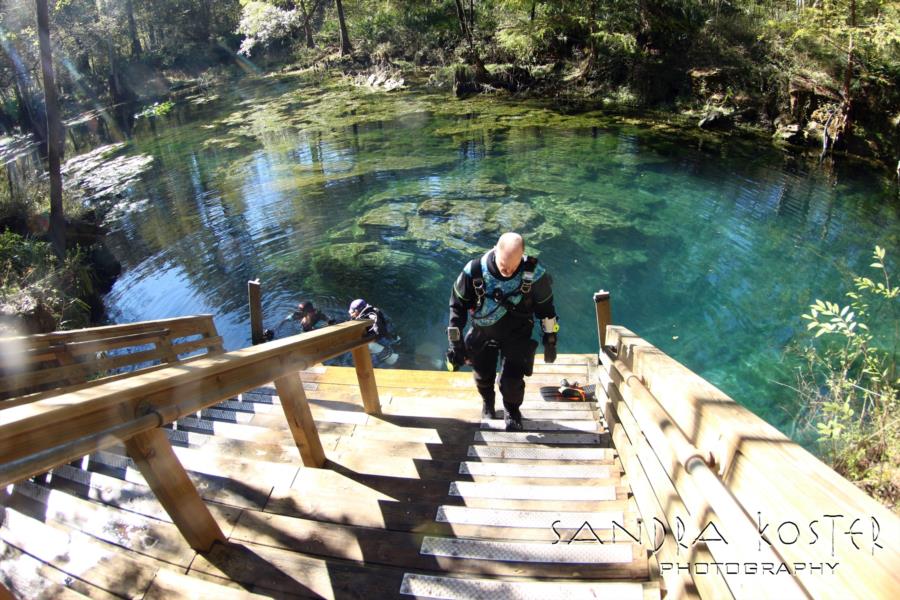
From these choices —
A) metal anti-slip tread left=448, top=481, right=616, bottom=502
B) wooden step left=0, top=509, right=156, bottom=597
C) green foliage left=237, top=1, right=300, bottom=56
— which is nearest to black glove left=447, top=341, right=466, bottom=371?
metal anti-slip tread left=448, top=481, right=616, bottom=502

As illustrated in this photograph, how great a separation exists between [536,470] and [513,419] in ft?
2.26

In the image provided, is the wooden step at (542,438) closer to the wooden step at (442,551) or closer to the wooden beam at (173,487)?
the wooden step at (442,551)

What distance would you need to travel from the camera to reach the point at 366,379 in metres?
3.60

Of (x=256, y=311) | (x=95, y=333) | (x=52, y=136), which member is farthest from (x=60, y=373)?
(x=52, y=136)

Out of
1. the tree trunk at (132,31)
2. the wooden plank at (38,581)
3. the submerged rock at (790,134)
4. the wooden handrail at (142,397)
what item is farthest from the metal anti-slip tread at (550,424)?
the tree trunk at (132,31)

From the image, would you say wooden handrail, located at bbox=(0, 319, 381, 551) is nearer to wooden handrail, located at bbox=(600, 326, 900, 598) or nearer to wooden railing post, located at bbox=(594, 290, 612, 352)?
wooden handrail, located at bbox=(600, 326, 900, 598)

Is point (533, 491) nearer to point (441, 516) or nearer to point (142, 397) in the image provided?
point (441, 516)

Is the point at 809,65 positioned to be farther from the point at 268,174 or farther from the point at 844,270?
the point at 268,174

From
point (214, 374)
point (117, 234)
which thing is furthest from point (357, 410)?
point (117, 234)

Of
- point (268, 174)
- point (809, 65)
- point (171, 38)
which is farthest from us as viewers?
point (171, 38)

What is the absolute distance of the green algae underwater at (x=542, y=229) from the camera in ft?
23.8

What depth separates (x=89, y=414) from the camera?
1.51m

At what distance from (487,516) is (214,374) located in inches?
55.9

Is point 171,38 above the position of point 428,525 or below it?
above
